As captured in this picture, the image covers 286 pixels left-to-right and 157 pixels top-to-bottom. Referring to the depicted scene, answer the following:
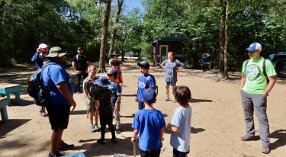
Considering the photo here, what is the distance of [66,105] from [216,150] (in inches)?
112

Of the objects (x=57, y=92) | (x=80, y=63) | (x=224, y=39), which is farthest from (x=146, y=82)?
(x=224, y=39)

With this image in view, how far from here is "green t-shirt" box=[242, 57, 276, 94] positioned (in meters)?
5.88

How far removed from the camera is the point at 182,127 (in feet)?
14.0

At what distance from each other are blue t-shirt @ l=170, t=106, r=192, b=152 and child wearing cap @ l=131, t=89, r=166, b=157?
215 millimetres

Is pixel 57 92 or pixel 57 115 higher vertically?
pixel 57 92

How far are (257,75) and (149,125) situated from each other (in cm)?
283

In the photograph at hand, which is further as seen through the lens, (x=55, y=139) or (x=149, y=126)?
(x=55, y=139)

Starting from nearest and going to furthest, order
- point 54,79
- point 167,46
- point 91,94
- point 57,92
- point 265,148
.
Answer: point 54,79, point 57,92, point 265,148, point 91,94, point 167,46

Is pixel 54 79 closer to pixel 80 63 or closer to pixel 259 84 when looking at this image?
pixel 259 84

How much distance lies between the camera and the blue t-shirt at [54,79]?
4.99m

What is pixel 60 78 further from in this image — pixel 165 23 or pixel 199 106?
pixel 165 23

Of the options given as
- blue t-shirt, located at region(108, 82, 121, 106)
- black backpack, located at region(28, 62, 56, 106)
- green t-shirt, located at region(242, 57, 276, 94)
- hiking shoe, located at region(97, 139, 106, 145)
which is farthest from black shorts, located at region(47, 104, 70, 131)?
green t-shirt, located at region(242, 57, 276, 94)

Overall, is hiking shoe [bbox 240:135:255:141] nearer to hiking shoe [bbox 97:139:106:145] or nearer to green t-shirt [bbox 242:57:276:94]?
green t-shirt [bbox 242:57:276:94]

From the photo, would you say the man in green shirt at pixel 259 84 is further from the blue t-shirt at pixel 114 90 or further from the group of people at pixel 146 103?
the blue t-shirt at pixel 114 90
